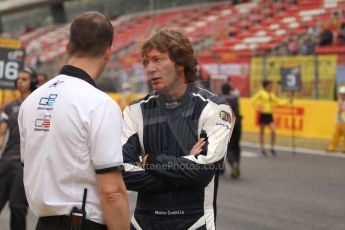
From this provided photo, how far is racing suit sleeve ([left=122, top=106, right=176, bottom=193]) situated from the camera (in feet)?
9.73

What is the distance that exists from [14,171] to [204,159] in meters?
3.16

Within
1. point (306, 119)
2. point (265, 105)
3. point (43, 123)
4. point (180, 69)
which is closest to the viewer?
point (43, 123)

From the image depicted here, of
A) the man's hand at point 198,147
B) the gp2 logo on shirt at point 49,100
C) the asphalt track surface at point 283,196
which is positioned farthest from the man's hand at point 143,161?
the asphalt track surface at point 283,196

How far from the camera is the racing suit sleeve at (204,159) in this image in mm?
2932

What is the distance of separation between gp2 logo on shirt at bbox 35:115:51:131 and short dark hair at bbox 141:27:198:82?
28.3 inches

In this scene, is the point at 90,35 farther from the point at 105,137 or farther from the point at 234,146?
the point at 234,146

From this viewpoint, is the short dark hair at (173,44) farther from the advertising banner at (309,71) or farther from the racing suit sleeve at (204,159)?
the advertising banner at (309,71)

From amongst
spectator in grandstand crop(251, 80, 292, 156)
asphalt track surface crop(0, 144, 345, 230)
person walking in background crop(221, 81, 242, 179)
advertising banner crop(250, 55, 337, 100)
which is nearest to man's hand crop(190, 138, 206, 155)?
asphalt track surface crop(0, 144, 345, 230)

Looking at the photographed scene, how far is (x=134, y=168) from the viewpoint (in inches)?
119

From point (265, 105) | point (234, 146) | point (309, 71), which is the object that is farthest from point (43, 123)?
point (309, 71)

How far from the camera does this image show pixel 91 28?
2627 millimetres

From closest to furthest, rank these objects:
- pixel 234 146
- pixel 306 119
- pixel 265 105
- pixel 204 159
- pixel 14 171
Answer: pixel 204 159, pixel 14 171, pixel 234 146, pixel 265 105, pixel 306 119

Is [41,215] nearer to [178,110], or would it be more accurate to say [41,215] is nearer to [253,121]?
[178,110]

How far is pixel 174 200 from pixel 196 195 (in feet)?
0.39
